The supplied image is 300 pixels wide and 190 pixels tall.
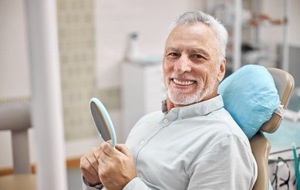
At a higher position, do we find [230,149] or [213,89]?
[213,89]

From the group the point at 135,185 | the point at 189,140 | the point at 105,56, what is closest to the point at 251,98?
the point at 189,140

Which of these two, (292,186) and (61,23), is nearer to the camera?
(292,186)

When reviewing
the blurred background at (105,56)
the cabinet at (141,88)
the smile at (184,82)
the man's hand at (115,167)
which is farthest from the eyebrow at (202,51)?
the cabinet at (141,88)

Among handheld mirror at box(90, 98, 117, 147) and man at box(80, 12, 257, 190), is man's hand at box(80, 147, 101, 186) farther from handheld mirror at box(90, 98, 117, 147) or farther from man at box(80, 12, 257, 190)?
handheld mirror at box(90, 98, 117, 147)

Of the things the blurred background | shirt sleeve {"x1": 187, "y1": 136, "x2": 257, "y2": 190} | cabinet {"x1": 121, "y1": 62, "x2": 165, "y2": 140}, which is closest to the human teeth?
shirt sleeve {"x1": 187, "y1": 136, "x2": 257, "y2": 190}

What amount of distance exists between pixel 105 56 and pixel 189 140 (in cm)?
254

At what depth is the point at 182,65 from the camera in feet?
4.78

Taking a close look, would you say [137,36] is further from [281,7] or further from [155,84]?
[281,7]

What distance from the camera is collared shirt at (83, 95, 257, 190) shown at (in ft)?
4.18

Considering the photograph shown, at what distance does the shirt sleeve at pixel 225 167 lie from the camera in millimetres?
1264

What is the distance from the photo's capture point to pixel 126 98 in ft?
12.8

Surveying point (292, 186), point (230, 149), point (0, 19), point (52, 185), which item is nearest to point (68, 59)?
point (0, 19)

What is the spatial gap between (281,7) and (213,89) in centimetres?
337

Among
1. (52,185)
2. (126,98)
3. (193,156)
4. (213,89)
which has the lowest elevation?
(126,98)
